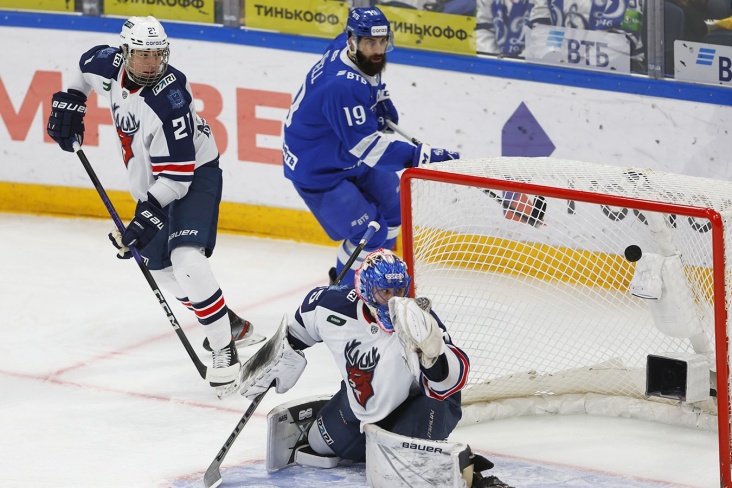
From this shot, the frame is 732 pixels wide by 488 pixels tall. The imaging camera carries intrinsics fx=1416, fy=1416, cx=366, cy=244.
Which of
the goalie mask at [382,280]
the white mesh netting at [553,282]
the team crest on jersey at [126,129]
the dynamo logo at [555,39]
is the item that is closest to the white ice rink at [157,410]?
the white mesh netting at [553,282]

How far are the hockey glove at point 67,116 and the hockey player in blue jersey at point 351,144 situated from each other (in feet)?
2.61

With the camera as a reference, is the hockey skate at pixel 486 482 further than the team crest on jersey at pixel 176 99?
No

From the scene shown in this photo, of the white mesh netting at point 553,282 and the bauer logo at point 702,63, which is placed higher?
the bauer logo at point 702,63

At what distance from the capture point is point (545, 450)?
409 centimetres

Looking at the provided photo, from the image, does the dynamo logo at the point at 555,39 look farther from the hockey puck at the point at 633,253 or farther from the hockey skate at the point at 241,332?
the hockey puck at the point at 633,253

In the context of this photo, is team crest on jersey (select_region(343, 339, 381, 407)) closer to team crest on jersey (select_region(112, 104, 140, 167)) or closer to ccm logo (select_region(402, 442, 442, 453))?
ccm logo (select_region(402, 442, 442, 453))

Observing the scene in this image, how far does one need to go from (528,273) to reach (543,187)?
106 cm

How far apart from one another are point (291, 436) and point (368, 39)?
5.24ft

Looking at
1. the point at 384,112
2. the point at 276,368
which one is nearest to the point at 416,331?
the point at 276,368

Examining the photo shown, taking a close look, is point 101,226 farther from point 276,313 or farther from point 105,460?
point 105,460

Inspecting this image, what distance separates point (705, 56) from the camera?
5.42 meters

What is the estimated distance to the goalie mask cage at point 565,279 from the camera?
12.7ft

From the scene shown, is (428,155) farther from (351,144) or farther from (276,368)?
(276,368)

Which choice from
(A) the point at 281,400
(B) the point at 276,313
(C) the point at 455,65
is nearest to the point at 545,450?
(A) the point at 281,400
